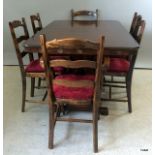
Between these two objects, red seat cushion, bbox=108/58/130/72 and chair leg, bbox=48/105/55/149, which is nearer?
chair leg, bbox=48/105/55/149

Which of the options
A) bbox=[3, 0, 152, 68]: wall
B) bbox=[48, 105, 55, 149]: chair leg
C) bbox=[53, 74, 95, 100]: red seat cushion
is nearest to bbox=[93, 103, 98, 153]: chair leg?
bbox=[53, 74, 95, 100]: red seat cushion

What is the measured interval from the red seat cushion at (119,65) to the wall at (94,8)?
1292mm

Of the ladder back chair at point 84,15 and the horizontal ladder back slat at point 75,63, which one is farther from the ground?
the ladder back chair at point 84,15

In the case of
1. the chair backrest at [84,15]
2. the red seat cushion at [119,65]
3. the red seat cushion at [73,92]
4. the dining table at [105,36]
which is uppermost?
the chair backrest at [84,15]

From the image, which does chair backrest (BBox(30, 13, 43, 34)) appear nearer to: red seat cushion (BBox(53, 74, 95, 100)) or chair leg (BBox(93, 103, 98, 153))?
red seat cushion (BBox(53, 74, 95, 100))

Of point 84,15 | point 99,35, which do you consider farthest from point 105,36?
point 84,15

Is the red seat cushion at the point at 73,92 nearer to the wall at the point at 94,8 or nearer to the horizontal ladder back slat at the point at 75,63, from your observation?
the horizontal ladder back slat at the point at 75,63

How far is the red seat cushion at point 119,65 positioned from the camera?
221 centimetres

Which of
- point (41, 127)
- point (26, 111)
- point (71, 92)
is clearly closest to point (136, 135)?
point (71, 92)

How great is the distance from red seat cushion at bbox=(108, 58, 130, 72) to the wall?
1292 mm

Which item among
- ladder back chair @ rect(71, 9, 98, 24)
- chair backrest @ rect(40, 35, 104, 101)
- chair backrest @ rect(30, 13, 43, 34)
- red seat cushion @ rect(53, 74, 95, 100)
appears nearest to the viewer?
chair backrest @ rect(40, 35, 104, 101)

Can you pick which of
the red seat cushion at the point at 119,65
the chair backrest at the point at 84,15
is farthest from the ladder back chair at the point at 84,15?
the red seat cushion at the point at 119,65

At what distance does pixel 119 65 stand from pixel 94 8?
148 centimetres

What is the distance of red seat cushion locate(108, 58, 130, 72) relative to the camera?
2.21 metres
